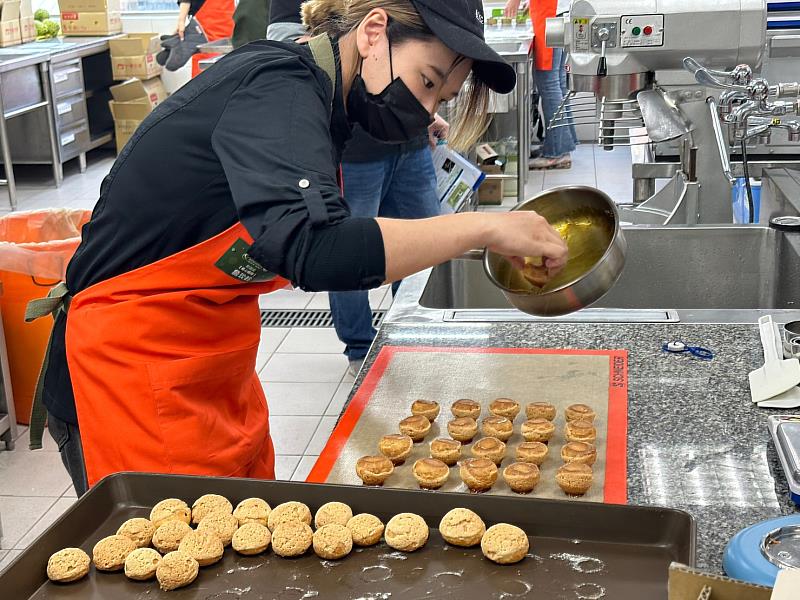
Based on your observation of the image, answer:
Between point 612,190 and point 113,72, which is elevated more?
point 113,72

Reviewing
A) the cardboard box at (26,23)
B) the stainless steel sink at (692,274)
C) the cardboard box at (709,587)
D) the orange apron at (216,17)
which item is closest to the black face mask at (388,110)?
the stainless steel sink at (692,274)

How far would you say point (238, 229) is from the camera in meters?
1.38

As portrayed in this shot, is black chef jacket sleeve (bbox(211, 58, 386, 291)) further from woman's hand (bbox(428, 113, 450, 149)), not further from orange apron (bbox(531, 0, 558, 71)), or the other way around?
orange apron (bbox(531, 0, 558, 71))

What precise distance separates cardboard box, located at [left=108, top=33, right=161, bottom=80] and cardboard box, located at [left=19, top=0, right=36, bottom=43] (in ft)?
1.86

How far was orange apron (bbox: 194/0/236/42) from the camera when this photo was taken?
19.7 feet

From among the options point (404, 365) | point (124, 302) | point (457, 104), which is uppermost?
point (457, 104)

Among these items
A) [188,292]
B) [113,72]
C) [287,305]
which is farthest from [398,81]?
[113,72]

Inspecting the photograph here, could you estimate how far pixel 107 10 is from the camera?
24.8 feet

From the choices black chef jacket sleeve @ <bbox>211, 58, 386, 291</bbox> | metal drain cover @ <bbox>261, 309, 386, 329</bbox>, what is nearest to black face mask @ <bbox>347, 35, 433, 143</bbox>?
black chef jacket sleeve @ <bbox>211, 58, 386, 291</bbox>

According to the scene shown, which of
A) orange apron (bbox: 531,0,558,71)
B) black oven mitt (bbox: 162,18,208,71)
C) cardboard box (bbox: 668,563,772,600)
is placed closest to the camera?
cardboard box (bbox: 668,563,772,600)

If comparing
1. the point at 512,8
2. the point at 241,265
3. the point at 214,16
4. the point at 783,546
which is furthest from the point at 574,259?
the point at 214,16

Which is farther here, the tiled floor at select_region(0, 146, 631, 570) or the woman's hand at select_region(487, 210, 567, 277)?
the tiled floor at select_region(0, 146, 631, 570)

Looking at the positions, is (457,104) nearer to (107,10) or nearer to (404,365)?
(404,365)

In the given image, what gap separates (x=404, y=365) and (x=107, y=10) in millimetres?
6737
